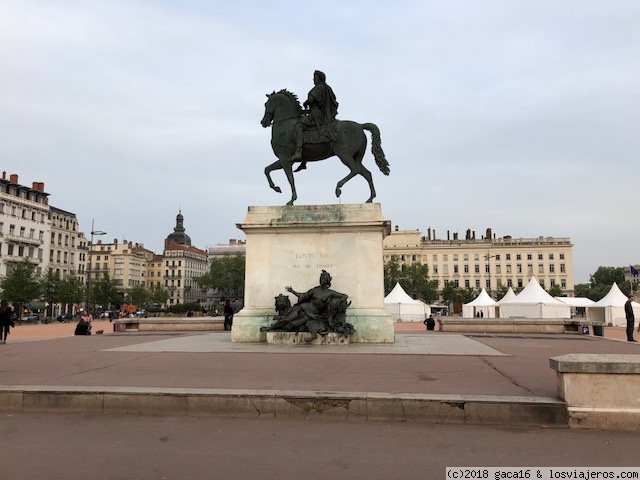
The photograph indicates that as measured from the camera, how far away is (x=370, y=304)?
49.5ft

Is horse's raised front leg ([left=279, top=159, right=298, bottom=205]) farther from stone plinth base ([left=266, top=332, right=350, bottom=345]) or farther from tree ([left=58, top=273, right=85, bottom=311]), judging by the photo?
tree ([left=58, top=273, right=85, bottom=311])

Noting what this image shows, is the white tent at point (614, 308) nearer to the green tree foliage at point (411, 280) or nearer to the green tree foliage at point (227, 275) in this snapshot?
the green tree foliage at point (411, 280)

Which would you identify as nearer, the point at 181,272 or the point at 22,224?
the point at 22,224

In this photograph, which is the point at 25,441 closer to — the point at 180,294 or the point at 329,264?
the point at 329,264

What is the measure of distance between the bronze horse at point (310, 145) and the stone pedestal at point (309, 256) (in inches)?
35.3

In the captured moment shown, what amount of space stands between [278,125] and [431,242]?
124229 mm

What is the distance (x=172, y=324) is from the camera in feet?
91.1

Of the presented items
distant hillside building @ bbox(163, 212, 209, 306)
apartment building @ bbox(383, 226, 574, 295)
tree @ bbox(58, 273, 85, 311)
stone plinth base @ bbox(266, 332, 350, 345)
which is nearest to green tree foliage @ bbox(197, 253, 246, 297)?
distant hillside building @ bbox(163, 212, 209, 306)

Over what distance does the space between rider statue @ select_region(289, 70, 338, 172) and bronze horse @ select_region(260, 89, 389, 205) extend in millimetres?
212

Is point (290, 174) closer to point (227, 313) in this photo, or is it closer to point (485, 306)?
point (227, 313)

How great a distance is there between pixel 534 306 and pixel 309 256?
29863 mm

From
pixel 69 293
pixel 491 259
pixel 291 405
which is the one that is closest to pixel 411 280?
pixel 491 259

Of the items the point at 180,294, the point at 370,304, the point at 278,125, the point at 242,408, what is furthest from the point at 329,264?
the point at 180,294

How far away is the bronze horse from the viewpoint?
16.0 m
